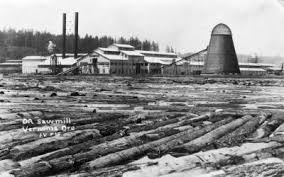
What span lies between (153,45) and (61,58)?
6954cm

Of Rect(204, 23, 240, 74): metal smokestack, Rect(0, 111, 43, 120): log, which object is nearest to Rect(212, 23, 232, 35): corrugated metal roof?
Rect(204, 23, 240, 74): metal smokestack

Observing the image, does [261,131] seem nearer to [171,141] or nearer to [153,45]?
[171,141]

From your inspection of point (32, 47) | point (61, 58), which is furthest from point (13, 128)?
A: point (32, 47)

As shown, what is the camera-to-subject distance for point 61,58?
76.8 meters

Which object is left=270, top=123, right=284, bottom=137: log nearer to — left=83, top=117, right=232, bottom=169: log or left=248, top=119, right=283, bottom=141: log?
left=248, top=119, right=283, bottom=141: log

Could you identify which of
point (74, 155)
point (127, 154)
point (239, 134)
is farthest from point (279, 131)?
point (74, 155)

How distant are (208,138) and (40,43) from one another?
12949cm

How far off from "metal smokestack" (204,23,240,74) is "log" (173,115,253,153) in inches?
2001

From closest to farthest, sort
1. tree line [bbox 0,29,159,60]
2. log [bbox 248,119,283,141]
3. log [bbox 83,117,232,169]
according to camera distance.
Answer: log [bbox 83,117,232,169]
log [bbox 248,119,283,141]
tree line [bbox 0,29,159,60]

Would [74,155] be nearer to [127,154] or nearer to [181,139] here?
[127,154]

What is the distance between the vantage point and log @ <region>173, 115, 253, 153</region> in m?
6.75

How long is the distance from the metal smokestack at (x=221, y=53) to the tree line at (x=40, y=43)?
55.6 meters

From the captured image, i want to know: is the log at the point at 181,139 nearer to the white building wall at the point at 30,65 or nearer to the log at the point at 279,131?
the log at the point at 279,131

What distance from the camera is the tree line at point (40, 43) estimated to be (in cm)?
11900
